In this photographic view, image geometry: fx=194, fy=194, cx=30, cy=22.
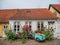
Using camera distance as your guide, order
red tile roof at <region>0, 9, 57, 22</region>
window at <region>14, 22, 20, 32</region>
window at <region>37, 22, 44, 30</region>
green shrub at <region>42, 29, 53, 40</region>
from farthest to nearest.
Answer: red tile roof at <region>0, 9, 57, 22</region>
window at <region>14, 22, 20, 32</region>
window at <region>37, 22, 44, 30</region>
green shrub at <region>42, 29, 53, 40</region>

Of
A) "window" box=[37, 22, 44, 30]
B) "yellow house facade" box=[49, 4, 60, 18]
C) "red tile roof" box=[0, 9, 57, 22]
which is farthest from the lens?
→ "yellow house facade" box=[49, 4, 60, 18]

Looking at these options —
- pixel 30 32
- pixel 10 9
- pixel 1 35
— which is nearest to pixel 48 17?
pixel 30 32

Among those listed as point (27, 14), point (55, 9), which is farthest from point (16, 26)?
point (55, 9)

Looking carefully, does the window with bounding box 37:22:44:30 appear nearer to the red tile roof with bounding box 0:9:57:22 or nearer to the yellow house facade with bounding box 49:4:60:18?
the red tile roof with bounding box 0:9:57:22

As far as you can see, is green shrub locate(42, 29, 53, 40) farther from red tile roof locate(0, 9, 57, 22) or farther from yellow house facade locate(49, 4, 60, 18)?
yellow house facade locate(49, 4, 60, 18)

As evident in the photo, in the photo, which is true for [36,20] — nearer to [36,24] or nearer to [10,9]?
[36,24]

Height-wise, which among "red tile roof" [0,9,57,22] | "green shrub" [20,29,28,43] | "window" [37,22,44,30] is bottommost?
"green shrub" [20,29,28,43]

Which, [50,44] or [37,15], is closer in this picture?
[50,44]

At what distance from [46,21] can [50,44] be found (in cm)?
522

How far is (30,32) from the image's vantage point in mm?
32438

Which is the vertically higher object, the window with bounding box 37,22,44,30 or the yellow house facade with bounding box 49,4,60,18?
the yellow house facade with bounding box 49,4,60,18

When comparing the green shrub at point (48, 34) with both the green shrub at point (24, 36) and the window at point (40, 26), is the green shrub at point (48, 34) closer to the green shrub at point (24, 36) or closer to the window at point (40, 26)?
the window at point (40, 26)

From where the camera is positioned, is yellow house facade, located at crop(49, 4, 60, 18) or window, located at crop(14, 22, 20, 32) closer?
window, located at crop(14, 22, 20, 32)

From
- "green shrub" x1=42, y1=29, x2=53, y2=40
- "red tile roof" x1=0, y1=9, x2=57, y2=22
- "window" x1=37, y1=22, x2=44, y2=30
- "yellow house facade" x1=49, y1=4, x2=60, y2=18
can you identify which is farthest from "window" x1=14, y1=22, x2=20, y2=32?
"yellow house facade" x1=49, y1=4, x2=60, y2=18
